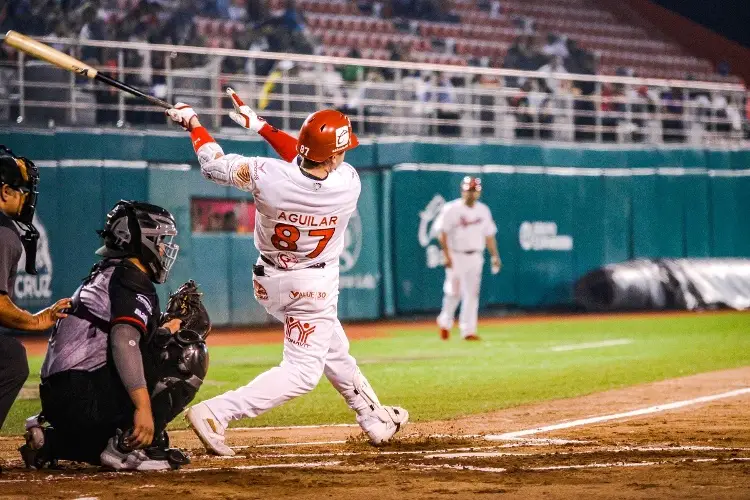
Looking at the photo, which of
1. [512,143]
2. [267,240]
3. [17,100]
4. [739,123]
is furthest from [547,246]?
[267,240]

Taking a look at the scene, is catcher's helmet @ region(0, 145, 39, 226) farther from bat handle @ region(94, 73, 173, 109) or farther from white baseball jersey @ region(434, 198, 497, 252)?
white baseball jersey @ region(434, 198, 497, 252)

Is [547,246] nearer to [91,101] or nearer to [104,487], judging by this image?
[91,101]

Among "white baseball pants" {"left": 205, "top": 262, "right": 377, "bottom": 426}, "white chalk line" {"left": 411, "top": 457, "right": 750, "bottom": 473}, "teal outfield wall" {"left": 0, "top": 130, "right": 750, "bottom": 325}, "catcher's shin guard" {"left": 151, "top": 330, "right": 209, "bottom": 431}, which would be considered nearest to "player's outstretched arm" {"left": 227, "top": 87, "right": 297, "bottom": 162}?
"white baseball pants" {"left": 205, "top": 262, "right": 377, "bottom": 426}

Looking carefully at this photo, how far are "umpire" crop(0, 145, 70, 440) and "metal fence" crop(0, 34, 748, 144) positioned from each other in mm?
9689

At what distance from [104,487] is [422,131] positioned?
1591cm

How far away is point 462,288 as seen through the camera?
16.1 meters

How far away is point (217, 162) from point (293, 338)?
3.50ft

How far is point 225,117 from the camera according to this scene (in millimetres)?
19703

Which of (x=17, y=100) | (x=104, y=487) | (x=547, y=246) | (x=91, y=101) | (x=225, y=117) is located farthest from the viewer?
(x=547, y=246)

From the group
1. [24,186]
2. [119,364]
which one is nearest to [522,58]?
[24,186]

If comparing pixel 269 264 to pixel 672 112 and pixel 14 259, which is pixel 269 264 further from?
pixel 672 112

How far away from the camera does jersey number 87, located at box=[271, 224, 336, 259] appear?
238 inches

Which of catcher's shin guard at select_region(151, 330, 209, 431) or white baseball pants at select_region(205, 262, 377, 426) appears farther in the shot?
white baseball pants at select_region(205, 262, 377, 426)

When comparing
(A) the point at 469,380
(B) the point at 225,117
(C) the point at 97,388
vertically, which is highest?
(B) the point at 225,117
